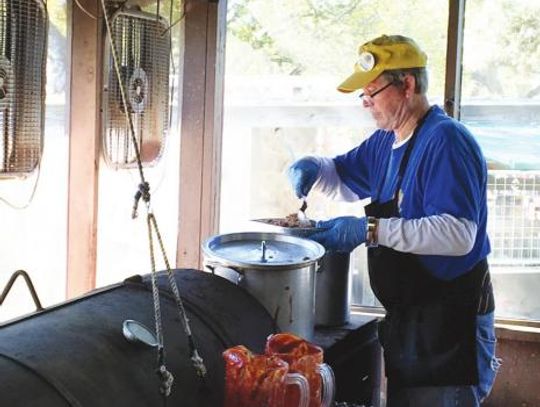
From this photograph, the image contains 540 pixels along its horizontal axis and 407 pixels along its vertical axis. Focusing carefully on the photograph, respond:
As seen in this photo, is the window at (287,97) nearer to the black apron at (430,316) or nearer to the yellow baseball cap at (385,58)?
the yellow baseball cap at (385,58)

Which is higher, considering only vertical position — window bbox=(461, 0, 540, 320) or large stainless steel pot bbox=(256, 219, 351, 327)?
window bbox=(461, 0, 540, 320)

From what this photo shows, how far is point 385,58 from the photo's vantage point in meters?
2.47

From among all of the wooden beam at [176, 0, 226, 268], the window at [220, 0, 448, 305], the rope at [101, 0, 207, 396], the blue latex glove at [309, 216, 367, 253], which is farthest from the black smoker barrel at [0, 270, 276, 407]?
the window at [220, 0, 448, 305]

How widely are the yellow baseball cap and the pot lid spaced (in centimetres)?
61

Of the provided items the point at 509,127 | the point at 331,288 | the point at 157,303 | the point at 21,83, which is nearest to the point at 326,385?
the point at 157,303

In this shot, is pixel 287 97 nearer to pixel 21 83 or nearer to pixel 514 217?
pixel 514 217

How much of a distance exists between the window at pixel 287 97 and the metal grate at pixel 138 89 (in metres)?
0.44

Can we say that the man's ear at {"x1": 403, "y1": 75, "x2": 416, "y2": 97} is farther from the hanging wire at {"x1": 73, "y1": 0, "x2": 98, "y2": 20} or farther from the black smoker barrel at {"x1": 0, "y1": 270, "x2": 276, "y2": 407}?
the hanging wire at {"x1": 73, "y1": 0, "x2": 98, "y2": 20}

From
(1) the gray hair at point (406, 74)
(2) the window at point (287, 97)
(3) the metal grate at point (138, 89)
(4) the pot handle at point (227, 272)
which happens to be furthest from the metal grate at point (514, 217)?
(4) the pot handle at point (227, 272)

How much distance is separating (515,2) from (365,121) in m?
0.92

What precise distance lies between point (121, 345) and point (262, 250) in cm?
73

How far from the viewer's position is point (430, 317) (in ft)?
7.90

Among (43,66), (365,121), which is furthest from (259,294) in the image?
(365,121)

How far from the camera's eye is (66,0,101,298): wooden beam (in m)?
3.47
